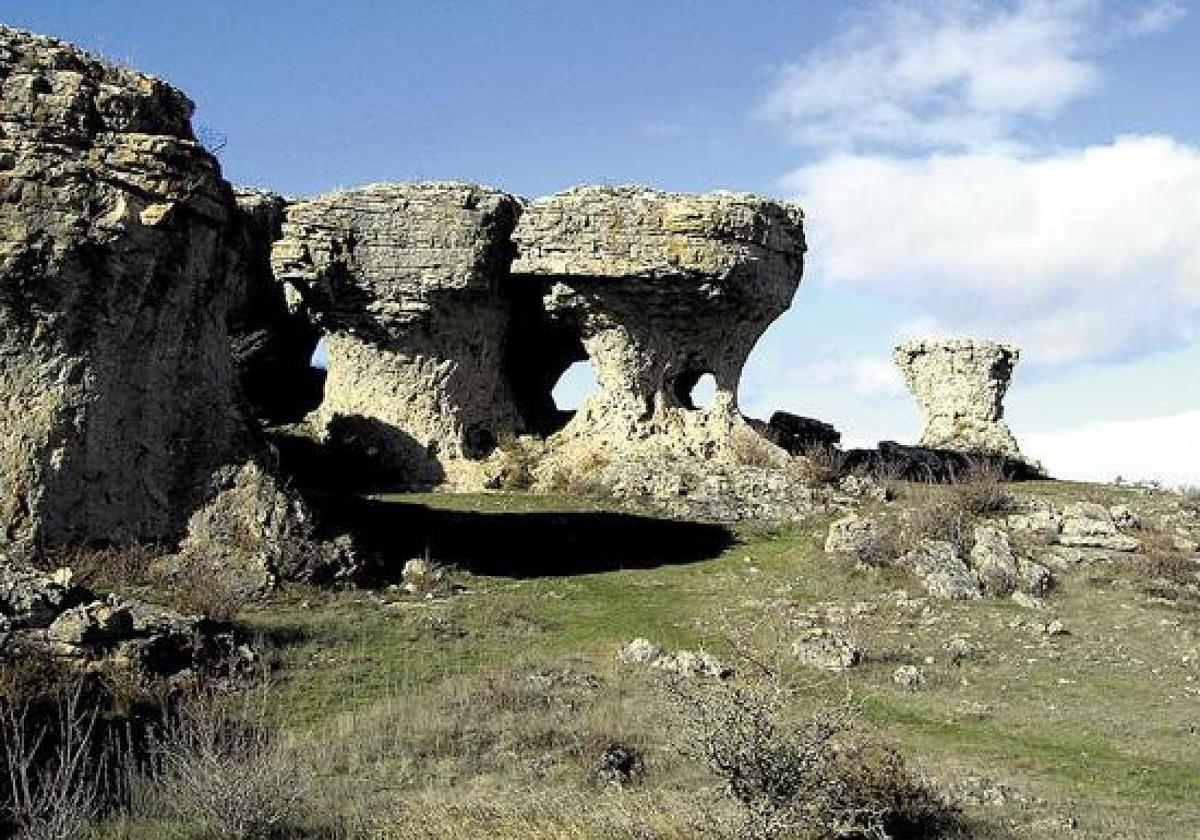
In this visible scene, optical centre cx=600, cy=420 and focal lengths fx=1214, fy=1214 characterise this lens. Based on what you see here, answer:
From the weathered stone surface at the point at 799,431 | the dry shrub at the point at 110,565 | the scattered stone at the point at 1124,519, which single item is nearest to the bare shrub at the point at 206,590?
the dry shrub at the point at 110,565

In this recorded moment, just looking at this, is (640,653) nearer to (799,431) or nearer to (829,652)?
(829,652)

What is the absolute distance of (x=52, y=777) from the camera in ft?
25.5

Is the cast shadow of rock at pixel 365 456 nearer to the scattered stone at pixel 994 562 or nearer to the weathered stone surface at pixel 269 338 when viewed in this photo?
the weathered stone surface at pixel 269 338

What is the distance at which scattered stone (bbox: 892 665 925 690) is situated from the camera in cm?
1213

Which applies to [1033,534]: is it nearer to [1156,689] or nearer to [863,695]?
[1156,689]

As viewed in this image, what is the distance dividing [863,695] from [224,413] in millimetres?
8750

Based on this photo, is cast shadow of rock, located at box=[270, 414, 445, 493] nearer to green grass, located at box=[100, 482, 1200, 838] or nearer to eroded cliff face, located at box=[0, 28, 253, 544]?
green grass, located at box=[100, 482, 1200, 838]

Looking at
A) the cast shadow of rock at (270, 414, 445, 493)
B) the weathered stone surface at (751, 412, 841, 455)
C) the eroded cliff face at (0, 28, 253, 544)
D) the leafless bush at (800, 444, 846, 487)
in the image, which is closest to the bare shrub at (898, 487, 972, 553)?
the leafless bush at (800, 444, 846, 487)

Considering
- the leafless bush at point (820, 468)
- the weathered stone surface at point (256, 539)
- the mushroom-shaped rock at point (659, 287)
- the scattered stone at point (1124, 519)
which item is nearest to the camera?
the weathered stone surface at point (256, 539)

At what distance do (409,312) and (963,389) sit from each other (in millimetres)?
15852

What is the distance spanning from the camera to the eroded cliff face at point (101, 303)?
1358 cm

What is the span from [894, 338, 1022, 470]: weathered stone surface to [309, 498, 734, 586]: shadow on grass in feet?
43.4

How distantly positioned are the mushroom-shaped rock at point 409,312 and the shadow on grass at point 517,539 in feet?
12.6

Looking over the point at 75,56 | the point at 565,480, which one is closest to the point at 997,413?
the point at 565,480
